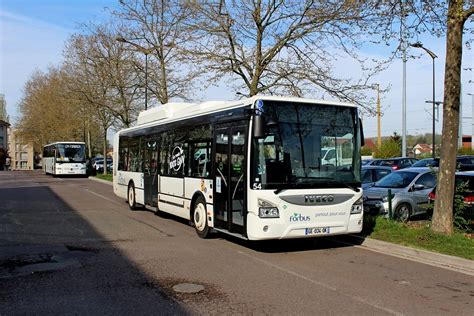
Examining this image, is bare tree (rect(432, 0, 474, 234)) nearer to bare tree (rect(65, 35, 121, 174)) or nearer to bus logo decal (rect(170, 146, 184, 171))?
bus logo decal (rect(170, 146, 184, 171))

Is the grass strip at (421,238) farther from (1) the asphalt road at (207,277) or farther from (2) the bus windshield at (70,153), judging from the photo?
(2) the bus windshield at (70,153)

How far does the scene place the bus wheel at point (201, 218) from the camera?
1088cm

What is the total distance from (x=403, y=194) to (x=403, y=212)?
501 millimetres

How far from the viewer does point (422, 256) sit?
30.0ft

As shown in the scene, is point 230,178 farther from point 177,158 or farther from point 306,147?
point 177,158

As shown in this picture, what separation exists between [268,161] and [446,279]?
3428mm

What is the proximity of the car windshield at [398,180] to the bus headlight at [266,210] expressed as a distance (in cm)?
698

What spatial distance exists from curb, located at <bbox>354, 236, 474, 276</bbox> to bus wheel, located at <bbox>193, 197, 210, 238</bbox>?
3.30 m

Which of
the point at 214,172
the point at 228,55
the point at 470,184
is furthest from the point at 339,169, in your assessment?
the point at 228,55

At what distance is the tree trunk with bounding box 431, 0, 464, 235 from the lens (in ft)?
33.7

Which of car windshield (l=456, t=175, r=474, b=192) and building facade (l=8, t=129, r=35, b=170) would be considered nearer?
car windshield (l=456, t=175, r=474, b=192)

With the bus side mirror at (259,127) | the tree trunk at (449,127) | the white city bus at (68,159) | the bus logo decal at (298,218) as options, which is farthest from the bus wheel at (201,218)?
the white city bus at (68,159)

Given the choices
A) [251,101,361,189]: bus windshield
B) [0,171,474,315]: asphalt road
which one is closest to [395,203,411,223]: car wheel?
[0,171,474,315]: asphalt road

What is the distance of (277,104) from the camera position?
30.4ft
